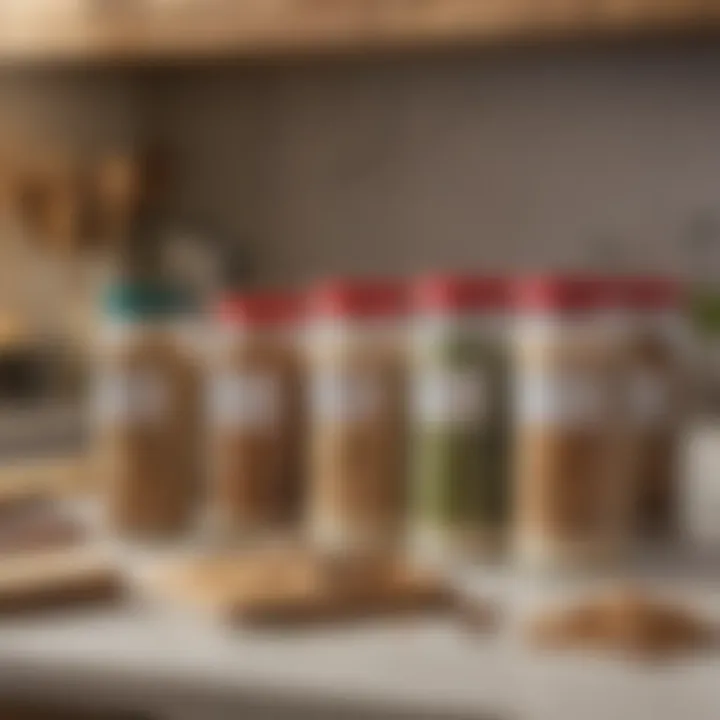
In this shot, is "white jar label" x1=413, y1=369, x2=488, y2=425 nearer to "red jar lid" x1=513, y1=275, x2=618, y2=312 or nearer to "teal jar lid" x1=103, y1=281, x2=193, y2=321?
"red jar lid" x1=513, y1=275, x2=618, y2=312

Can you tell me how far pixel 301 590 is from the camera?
85cm

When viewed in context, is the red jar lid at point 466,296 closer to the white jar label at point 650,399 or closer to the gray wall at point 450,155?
the white jar label at point 650,399

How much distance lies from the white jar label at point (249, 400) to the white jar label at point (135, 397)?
1.8 inches

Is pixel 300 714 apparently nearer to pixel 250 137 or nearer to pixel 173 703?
pixel 173 703

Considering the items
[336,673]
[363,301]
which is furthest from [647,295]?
[336,673]

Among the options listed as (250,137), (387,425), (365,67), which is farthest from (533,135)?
(387,425)

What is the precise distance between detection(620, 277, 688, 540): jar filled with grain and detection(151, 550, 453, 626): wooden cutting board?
0.25 m

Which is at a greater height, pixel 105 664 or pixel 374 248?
pixel 374 248

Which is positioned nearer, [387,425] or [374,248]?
[387,425]

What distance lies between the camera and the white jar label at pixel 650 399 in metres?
1.09

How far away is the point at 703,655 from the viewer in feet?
2.49

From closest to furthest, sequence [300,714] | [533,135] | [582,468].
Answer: [300,714]
[582,468]
[533,135]

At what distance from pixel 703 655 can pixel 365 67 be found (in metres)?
1.10

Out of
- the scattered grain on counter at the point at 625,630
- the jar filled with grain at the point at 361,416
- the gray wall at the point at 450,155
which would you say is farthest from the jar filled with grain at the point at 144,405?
the gray wall at the point at 450,155
